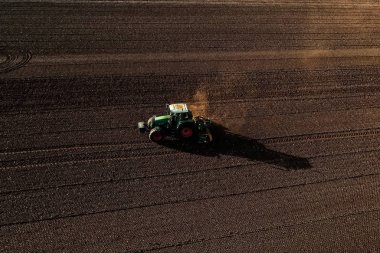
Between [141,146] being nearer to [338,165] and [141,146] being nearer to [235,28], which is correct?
[338,165]

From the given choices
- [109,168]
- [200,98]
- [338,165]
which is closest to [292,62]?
[200,98]

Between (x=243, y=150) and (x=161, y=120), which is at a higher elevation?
(x=161, y=120)

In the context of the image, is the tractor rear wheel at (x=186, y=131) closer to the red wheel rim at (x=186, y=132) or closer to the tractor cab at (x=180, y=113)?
the red wheel rim at (x=186, y=132)

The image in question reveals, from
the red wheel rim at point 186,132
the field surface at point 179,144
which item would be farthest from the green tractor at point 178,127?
the field surface at point 179,144

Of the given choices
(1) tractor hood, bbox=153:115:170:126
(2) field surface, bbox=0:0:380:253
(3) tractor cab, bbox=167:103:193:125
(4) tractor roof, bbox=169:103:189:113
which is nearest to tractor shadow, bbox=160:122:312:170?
(2) field surface, bbox=0:0:380:253

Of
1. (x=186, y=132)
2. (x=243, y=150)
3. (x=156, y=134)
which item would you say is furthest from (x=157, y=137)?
(x=243, y=150)

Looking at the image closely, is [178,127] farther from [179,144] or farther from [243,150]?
[243,150]
